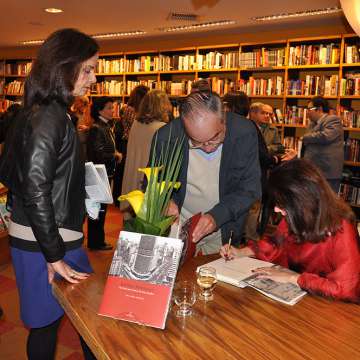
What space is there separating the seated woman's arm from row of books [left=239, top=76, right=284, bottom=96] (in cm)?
479

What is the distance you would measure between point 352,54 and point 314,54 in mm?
507

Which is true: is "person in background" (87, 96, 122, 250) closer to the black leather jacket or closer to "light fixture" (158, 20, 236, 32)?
the black leather jacket

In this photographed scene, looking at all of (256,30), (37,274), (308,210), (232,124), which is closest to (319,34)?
(256,30)

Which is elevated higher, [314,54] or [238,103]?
[314,54]

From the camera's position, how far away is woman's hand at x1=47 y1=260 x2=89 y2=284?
1.44 meters

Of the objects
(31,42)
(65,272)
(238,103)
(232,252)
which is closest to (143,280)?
(65,272)

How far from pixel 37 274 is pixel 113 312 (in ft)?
1.46

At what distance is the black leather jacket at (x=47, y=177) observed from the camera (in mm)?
1380

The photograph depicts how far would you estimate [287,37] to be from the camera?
629cm

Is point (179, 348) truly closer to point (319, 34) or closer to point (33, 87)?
point (33, 87)

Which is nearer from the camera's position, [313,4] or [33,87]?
[33,87]

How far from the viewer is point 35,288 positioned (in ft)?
4.97

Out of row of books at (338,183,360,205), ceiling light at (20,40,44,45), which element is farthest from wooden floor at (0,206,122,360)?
ceiling light at (20,40,44,45)

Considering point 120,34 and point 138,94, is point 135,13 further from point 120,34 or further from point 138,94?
point 138,94
